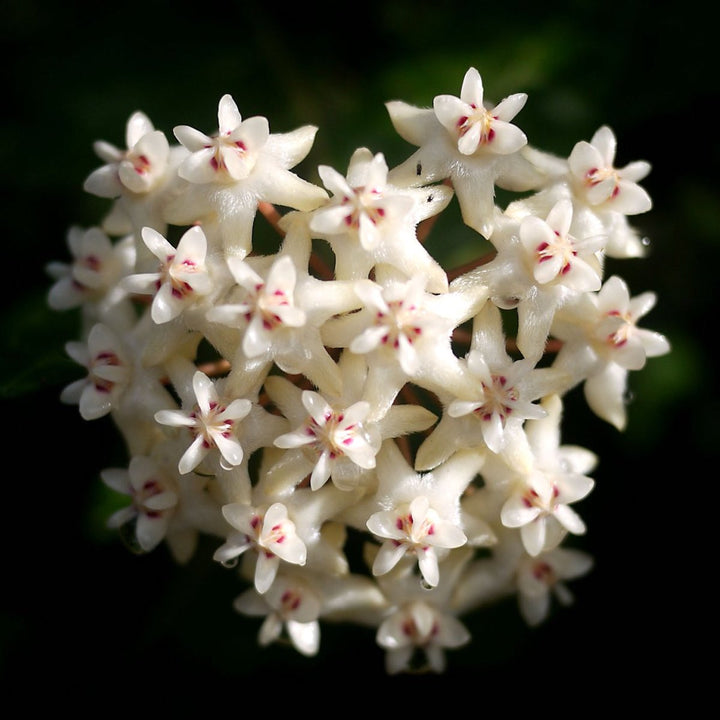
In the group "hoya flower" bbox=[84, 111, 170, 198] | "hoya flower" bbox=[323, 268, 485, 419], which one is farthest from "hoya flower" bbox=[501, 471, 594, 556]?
"hoya flower" bbox=[84, 111, 170, 198]

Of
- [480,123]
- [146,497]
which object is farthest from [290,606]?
[480,123]

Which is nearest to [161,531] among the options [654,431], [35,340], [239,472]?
[239,472]

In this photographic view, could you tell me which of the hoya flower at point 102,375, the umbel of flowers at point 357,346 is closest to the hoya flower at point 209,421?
the umbel of flowers at point 357,346

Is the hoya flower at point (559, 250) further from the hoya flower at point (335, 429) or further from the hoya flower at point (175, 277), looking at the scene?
the hoya flower at point (175, 277)

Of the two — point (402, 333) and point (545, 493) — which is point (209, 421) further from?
point (545, 493)

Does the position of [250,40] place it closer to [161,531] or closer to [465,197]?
[465,197]

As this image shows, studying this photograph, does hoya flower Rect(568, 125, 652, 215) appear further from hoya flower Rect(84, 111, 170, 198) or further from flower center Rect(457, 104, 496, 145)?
hoya flower Rect(84, 111, 170, 198)
